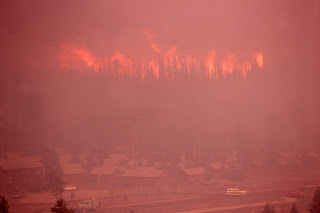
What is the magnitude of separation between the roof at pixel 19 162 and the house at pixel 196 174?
55.9ft

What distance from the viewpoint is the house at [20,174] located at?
3256cm

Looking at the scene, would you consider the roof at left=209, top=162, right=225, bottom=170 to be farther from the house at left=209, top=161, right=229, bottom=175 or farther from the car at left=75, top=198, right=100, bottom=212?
the car at left=75, top=198, right=100, bottom=212

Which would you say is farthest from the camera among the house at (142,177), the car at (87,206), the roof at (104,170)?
the roof at (104,170)

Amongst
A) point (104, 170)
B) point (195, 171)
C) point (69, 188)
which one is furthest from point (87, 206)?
point (195, 171)

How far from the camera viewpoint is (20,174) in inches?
1357

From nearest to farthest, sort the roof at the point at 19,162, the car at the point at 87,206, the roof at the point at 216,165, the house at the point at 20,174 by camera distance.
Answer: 1. the car at the point at 87,206
2. the house at the point at 20,174
3. the roof at the point at 19,162
4. the roof at the point at 216,165

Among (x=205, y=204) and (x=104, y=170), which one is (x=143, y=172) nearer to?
(x=104, y=170)

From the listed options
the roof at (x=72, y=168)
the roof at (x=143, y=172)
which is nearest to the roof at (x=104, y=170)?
the roof at (x=72, y=168)

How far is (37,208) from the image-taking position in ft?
90.3

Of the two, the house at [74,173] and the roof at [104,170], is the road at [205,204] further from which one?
the house at [74,173]

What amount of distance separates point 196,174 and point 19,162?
20050 mm

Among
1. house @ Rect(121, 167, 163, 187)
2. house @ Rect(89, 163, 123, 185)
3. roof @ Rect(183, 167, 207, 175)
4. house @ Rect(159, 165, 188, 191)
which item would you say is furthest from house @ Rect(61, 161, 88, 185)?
roof @ Rect(183, 167, 207, 175)

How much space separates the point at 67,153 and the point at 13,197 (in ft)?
58.0

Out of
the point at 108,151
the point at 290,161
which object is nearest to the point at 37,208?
the point at 108,151
